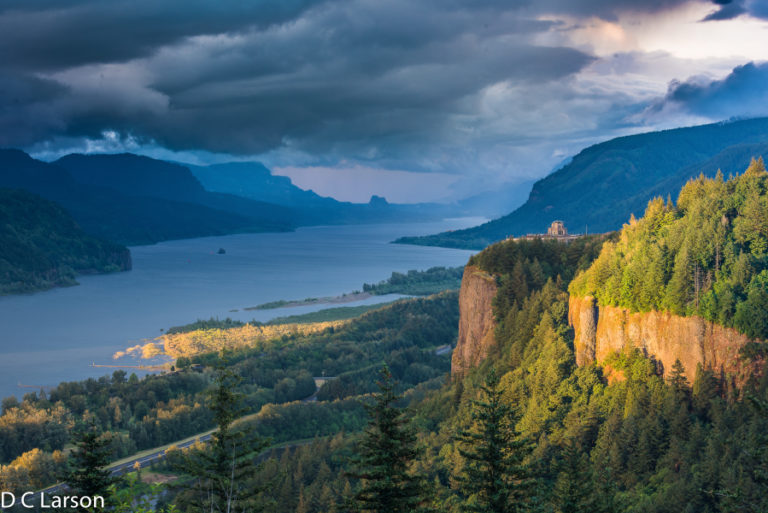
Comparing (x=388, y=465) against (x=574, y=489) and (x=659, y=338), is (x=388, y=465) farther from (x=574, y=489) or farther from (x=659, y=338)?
(x=659, y=338)

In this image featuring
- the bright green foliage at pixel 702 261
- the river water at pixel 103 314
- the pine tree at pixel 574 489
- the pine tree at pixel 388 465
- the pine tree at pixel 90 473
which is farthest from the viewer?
the river water at pixel 103 314

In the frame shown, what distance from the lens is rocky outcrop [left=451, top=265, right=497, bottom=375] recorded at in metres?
57.9

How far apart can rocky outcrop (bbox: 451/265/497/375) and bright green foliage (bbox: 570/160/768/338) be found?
11.9 meters

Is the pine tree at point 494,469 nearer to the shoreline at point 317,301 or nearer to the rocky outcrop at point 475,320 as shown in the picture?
the rocky outcrop at point 475,320

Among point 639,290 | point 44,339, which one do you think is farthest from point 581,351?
point 44,339

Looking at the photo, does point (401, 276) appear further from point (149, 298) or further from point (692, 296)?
point (692, 296)

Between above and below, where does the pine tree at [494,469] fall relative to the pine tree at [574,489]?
above

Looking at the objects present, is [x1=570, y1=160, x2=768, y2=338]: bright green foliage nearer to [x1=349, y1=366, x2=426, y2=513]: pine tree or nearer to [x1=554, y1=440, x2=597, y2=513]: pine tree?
[x1=554, y1=440, x2=597, y2=513]: pine tree

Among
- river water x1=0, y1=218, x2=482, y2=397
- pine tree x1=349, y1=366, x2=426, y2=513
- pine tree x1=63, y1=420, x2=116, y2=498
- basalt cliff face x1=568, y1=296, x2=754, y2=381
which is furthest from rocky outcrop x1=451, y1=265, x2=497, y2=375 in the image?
river water x1=0, y1=218, x2=482, y2=397

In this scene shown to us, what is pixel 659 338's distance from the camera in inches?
1494

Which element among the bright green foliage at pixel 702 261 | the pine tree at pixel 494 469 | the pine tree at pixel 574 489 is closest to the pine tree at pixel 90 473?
the pine tree at pixel 494 469

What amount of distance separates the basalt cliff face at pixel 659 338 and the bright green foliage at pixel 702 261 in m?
0.53

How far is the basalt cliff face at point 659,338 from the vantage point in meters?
34.5

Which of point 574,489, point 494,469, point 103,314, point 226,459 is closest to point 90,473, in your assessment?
point 226,459
